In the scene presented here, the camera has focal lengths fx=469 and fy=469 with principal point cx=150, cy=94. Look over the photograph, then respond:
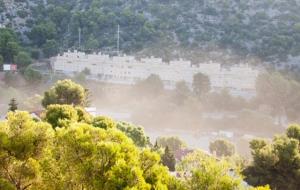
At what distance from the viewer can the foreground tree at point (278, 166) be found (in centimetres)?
2019

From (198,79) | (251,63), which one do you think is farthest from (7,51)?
(251,63)

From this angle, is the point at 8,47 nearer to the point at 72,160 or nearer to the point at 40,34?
the point at 40,34

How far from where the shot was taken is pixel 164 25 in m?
58.2

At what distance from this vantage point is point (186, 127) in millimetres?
44375

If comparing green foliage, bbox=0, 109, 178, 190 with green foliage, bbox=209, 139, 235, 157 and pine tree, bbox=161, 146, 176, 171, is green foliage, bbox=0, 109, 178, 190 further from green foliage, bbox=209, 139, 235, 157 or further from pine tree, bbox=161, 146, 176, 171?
green foliage, bbox=209, 139, 235, 157

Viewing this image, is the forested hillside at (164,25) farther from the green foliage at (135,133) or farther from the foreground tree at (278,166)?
the foreground tree at (278,166)

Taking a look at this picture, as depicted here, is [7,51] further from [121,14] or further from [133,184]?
[133,184]

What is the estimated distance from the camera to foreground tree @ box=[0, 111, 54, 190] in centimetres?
1133

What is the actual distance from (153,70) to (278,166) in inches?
1179

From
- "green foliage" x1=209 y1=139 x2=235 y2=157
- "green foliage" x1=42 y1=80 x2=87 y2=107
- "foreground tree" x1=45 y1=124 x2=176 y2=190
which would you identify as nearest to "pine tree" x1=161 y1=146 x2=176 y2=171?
"green foliage" x1=42 y1=80 x2=87 y2=107

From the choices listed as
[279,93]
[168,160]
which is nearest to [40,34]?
[279,93]

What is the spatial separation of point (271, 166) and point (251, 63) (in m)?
32.1

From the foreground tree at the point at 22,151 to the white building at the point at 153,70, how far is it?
37.2 m

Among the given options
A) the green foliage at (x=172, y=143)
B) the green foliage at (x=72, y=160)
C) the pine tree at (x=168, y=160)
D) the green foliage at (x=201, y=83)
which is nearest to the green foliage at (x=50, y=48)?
the green foliage at (x=201, y=83)
